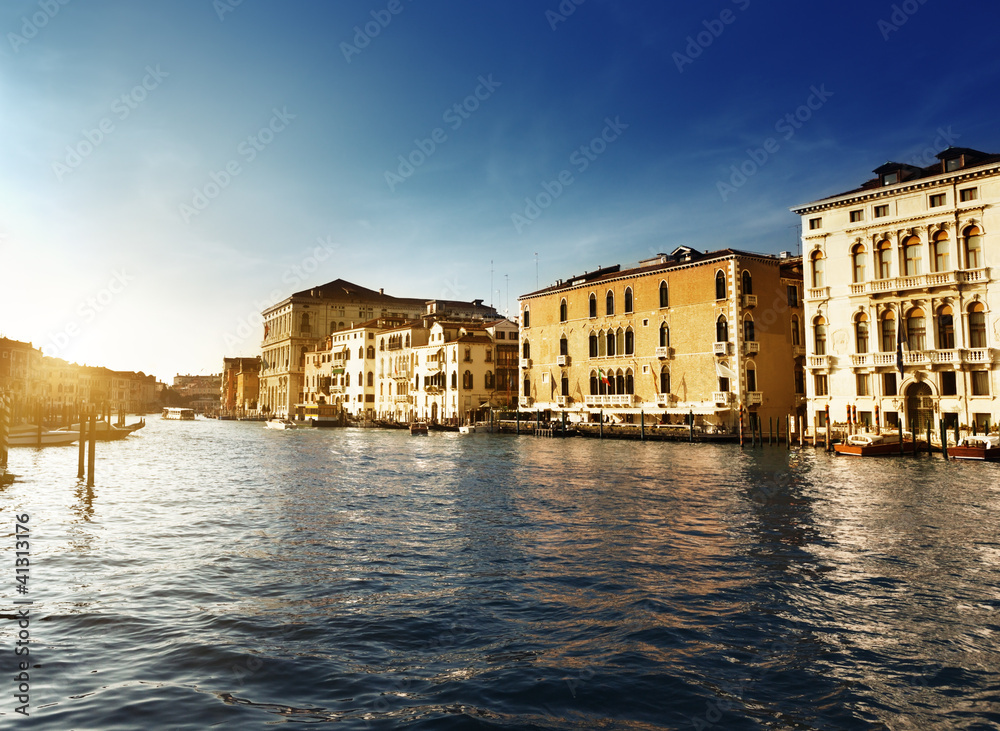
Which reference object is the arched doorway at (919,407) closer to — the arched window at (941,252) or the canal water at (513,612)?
the arched window at (941,252)

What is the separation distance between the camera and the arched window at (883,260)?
3569 cm

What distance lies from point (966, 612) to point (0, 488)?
82.1 ft

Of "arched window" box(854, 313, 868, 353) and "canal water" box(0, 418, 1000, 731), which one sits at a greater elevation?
"arched window" box(854, 313, 868, 353)

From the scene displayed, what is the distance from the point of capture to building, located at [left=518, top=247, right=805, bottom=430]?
43125 mm

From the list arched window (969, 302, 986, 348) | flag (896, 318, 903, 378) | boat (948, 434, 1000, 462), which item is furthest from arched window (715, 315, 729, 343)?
boat (948, 434, 1000, 462)

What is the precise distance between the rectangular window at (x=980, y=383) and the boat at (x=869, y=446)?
14.7 ft

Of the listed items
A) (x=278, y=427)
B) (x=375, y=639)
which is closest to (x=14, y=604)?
(x=375, y=639)

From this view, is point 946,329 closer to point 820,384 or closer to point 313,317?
point 820,384

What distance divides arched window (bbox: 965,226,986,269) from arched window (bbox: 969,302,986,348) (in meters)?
1.93

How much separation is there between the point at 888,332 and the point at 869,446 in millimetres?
8160

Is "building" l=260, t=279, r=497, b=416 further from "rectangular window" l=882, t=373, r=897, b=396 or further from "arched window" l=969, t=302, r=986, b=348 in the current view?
"arched window" l=969, t=302, r=986, b=348

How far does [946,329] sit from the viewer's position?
33.7 metres

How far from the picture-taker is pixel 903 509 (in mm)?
16422

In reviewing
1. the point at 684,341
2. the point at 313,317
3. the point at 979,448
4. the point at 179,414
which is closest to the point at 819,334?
the point at 684,341
